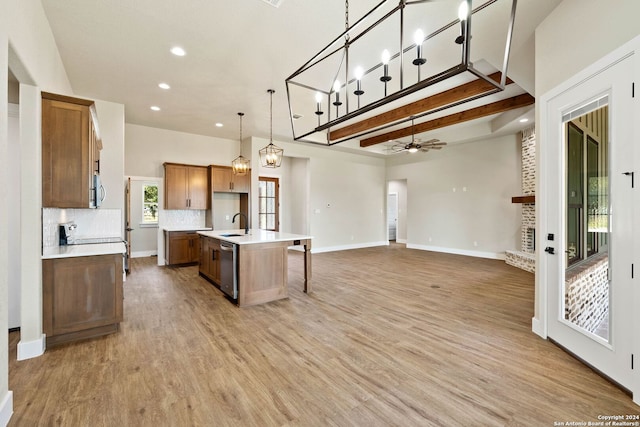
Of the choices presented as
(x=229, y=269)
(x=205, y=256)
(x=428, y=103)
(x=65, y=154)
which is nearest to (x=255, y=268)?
(x=229, y=269)

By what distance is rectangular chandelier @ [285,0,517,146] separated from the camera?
6.10 feet

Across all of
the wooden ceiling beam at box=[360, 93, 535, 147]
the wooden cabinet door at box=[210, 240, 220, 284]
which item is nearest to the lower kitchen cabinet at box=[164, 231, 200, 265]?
the wooden cabinet door at box=[210, 240, 220, 284]

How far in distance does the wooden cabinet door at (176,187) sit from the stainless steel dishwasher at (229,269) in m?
2.94

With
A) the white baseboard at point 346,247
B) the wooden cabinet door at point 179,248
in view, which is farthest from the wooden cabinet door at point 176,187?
the white baseboard at point 346,247

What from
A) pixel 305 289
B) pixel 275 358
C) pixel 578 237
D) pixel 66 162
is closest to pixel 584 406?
pixel 578 237

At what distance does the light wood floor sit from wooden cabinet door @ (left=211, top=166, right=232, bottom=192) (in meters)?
3.42

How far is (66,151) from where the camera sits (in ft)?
8.97

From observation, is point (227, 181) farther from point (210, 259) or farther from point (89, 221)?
point (89, 221)

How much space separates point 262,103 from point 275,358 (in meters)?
4.25

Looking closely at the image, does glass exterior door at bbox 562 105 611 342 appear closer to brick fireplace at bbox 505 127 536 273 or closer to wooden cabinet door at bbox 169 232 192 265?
brick fireplace at bbox 505 127 536 273

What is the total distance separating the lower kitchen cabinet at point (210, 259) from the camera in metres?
4.54

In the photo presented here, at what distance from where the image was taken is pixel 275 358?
2.44 m

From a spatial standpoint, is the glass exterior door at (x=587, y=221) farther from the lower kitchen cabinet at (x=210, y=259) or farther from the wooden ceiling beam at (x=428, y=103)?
the lower kitchen cabinet at (x=210, y=259)

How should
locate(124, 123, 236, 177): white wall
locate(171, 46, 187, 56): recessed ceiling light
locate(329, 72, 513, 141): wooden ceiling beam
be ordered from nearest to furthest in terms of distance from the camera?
locate(171, 46, 187, 56): recessed ceiling light → locate(329, 72, 513, 141): wooden ceiling beam → locate(124, 123, 236, 177): white wall
